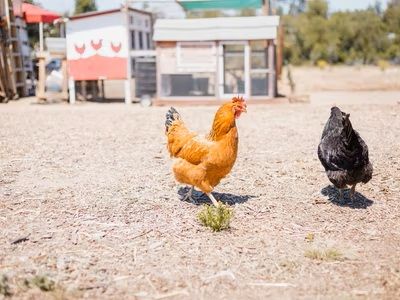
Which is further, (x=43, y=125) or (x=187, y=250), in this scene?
(x=43, y=125)

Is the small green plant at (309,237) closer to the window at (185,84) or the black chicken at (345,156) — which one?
the black chicken at (345,156)

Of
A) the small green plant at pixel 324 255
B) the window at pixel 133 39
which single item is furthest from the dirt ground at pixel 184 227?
the window at pixel 133 39

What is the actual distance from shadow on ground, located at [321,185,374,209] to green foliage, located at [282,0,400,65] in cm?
4448

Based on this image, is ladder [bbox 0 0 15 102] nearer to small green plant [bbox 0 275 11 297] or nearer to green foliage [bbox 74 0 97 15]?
green foliage [bbox 74 0 97 15]

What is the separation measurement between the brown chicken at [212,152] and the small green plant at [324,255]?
1.34 meters

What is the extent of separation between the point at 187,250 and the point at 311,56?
49054mm

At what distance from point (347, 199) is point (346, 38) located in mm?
51773

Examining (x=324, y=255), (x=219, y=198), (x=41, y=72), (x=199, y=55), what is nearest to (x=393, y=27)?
(x=199, y=55)

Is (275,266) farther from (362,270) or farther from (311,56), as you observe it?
(311,56)

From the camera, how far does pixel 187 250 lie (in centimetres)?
414

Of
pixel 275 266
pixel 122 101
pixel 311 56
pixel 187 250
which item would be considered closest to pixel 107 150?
pixel 187 250

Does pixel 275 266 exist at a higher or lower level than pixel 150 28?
lower

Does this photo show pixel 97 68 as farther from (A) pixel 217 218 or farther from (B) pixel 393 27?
A: (B) pixel 393 27

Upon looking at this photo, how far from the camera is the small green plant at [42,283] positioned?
133 inches
